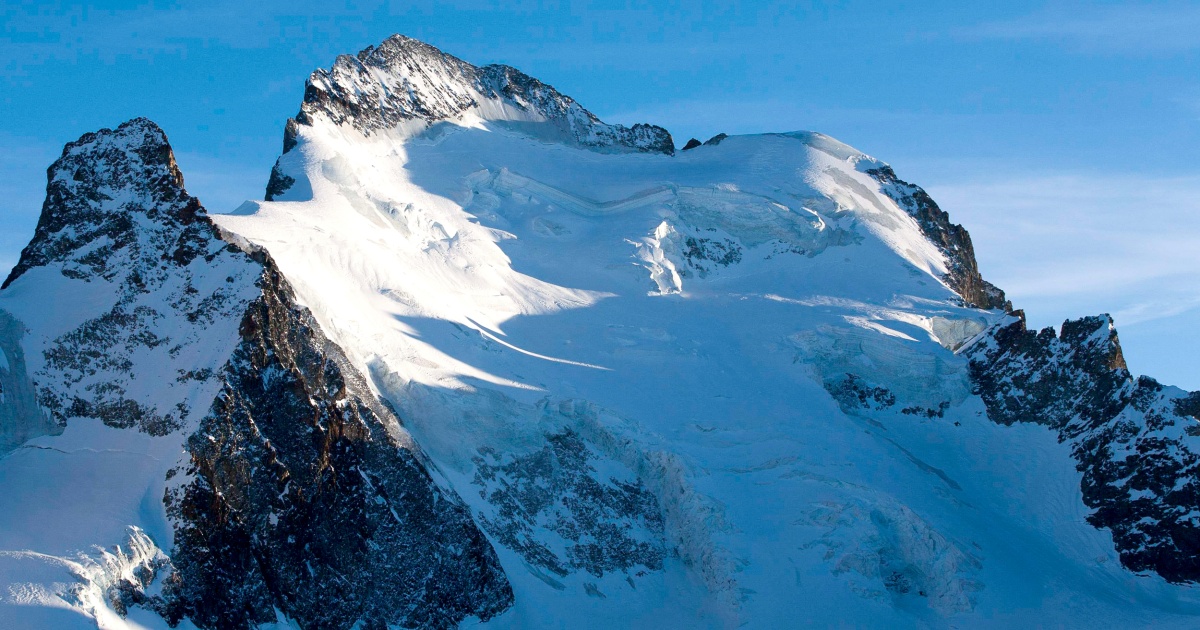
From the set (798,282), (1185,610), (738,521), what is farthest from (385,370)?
(1185,610)

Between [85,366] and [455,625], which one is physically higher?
[85,366]

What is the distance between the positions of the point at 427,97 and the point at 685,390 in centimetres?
3530

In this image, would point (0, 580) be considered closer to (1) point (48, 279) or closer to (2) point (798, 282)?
(1) point (48, 279)

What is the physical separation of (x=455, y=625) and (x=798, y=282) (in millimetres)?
38364

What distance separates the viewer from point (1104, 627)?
2458 inches

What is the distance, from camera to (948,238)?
3910 inches

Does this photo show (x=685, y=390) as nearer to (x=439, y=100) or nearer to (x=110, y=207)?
(x=110, y=207)

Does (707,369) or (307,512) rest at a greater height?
(707,369)

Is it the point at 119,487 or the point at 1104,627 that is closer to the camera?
the point at 119,487

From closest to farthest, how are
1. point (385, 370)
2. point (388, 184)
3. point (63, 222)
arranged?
point (63, 222), point (385, 370), point (388, 184)

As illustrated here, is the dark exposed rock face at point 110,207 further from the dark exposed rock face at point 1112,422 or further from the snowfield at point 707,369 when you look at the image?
the dark exposed rock face at point 1112,422

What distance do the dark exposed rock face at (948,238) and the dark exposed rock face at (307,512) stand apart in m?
46.0

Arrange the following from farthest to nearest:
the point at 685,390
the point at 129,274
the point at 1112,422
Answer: the point at 685,390 < the point at 1112,422 < the point at 129,274

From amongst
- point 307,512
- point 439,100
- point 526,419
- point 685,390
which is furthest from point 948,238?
point 307,512
